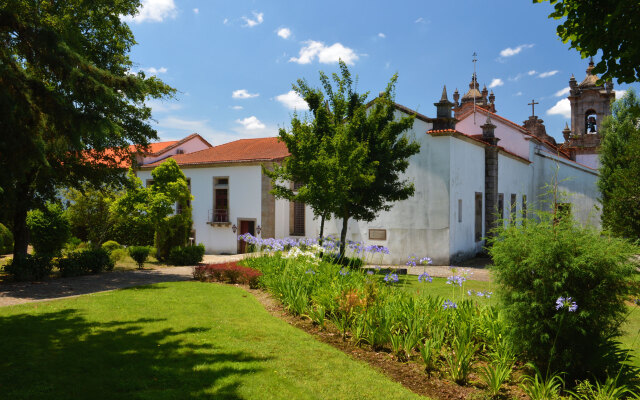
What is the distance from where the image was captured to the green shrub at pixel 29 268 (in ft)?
46.9

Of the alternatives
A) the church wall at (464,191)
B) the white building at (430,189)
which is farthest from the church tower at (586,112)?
the church wall at (464,191)

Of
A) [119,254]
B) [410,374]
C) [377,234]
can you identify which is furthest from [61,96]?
[377,234]

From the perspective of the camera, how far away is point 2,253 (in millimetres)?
24578

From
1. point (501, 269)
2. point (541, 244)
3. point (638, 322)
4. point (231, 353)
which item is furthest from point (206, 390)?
point (638, 322)

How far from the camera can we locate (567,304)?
496 centimetres

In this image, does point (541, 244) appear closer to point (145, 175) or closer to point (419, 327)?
point (419, 327)

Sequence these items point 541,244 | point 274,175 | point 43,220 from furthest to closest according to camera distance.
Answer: point 43,220 < point 274,175 < point 541,244

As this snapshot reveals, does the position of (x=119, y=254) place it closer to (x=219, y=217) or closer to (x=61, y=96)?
(x=219, y=217)

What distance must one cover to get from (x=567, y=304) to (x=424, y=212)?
54.9ft

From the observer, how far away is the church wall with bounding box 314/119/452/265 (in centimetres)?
2105

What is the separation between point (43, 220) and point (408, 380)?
65.5ft

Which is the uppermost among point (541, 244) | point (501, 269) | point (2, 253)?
point (541, 244)

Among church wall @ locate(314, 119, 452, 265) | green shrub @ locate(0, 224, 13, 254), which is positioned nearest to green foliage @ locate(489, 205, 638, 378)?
church wall @ locate(314, 119, 452, 265)

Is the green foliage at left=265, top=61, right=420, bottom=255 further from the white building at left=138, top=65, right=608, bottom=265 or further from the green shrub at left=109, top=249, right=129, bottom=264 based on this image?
the green shrub at left=109, top=249, right=129, bottom=264
